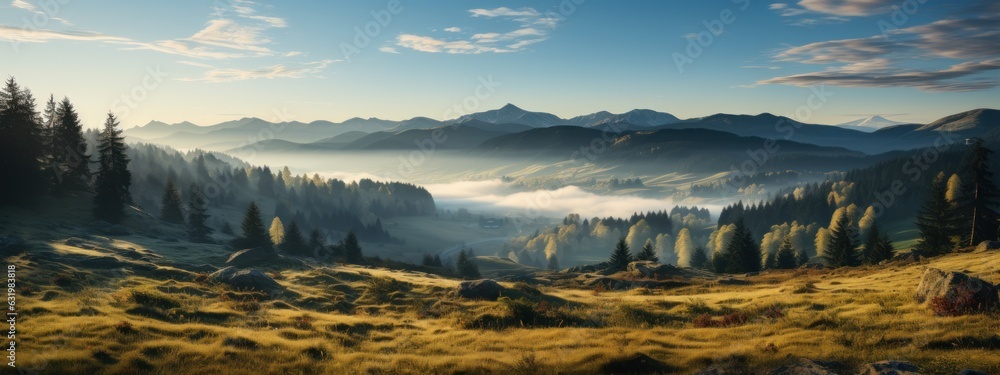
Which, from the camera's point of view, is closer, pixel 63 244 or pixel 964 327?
pixel 964 327

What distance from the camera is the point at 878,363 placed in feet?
45.1

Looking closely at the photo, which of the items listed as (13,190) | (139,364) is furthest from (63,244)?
(139,364)

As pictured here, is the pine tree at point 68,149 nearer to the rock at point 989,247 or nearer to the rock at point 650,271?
the rock at point 650,271

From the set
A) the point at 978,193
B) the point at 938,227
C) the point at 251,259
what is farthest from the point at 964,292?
the point at 938,227

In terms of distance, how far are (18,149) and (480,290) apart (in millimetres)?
82106

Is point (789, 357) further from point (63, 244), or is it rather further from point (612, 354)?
point (63, 244)

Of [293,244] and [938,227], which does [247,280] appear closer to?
[293,244]

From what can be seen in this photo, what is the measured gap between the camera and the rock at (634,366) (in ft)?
53.0

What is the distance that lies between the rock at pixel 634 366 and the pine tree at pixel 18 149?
93558mm

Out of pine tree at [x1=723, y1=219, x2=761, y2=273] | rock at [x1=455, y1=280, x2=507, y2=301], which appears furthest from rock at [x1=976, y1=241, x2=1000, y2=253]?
rock at [x1=455, y1=280, x2=507, y2=301]

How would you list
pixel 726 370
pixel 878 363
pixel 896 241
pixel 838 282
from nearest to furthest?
pixel 878 363, pixel 726 370, pixel 838 282, pixel 896 241

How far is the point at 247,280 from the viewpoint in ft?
130

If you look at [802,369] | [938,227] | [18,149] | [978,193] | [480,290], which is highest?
[18,149]

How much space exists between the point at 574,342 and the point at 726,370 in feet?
21.2
